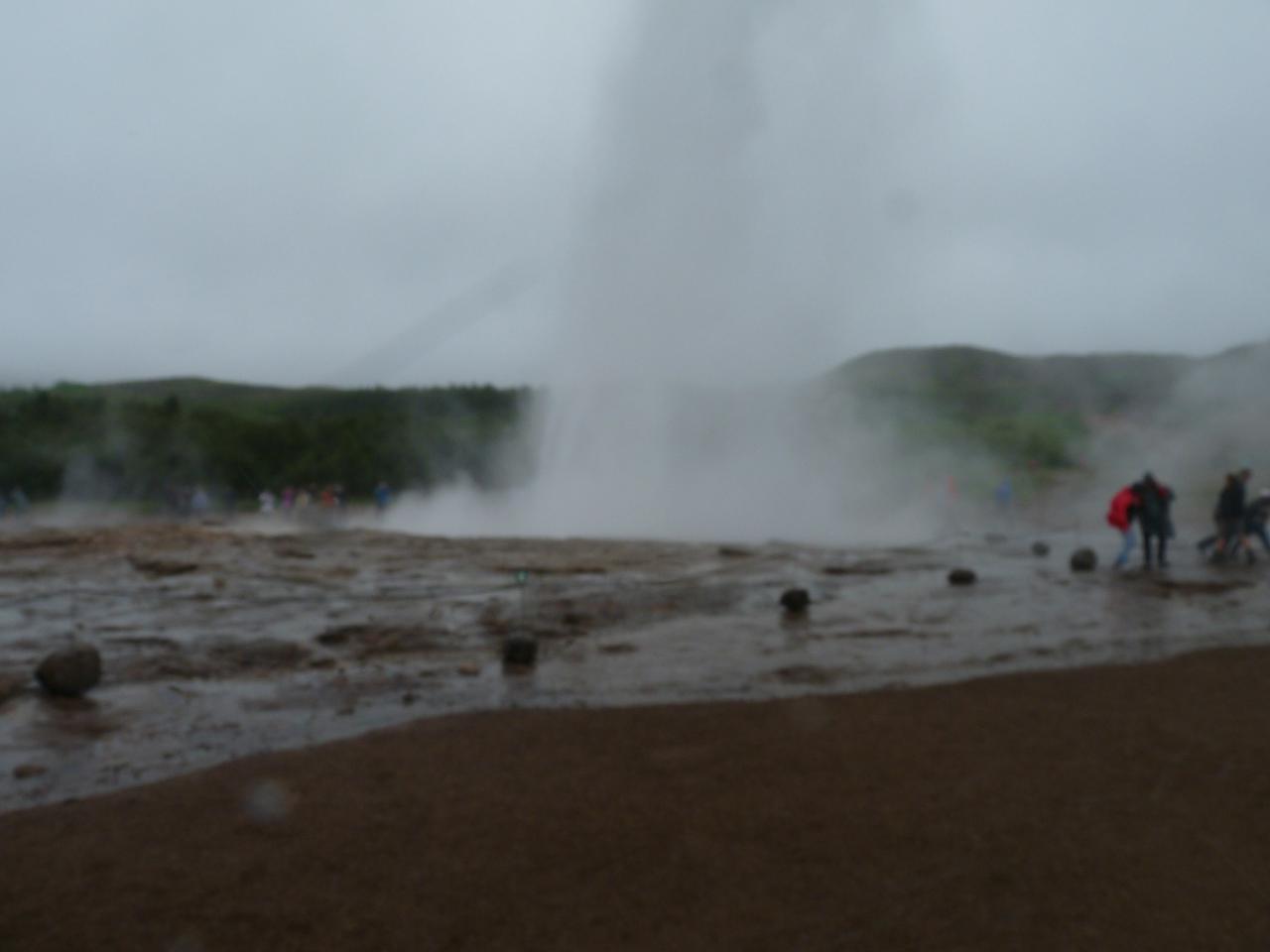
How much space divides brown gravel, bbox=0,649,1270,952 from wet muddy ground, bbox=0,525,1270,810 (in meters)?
1.02

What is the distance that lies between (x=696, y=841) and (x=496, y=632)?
5.52 metres

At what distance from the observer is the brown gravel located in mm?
3475

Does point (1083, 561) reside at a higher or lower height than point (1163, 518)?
lower

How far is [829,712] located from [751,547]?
33.6 feet

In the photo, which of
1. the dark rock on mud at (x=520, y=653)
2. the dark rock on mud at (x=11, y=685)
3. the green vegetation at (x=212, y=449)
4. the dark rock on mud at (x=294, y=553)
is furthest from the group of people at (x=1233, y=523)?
the green vegetation at (x=212, y=449)

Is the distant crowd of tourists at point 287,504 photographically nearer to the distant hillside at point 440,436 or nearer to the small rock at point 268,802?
the distant hillside at point 440,436

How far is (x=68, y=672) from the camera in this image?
279 inches

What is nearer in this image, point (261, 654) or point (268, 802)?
point (268, 802)

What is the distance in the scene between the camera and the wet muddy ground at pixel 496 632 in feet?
21.1

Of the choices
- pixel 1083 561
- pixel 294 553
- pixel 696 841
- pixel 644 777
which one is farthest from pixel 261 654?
pixel 1083 561

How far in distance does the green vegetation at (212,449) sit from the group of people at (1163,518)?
22.4m

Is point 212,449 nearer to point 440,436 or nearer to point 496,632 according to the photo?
point 440,436

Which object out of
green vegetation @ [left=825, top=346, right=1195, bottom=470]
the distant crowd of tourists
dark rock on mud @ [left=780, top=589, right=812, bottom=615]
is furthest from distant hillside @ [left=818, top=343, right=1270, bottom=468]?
dark rock on mud @ [left=780, top=589, right=812, bottom=615]

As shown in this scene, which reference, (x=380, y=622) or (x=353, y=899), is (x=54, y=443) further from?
(x=353, y=899)
